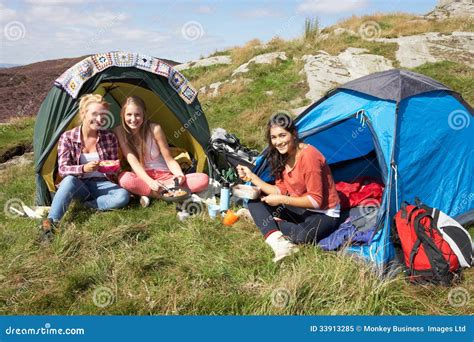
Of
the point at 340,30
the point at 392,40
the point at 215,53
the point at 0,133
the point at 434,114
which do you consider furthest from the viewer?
the point at 215,53

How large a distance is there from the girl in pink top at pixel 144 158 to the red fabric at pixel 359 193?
1.50 metres

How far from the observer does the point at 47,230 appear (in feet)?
12.1

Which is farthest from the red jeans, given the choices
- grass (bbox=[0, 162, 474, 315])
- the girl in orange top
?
the girl in orange top

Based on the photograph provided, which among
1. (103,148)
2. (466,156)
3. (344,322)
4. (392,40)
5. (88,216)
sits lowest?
(344,322)

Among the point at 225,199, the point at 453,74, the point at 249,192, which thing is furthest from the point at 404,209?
the point at 453,74

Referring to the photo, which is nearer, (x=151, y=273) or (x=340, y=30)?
(x=151, y=273)

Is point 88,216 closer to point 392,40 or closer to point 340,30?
point 392,40

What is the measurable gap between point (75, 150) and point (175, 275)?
1.96m

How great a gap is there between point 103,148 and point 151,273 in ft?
5.72

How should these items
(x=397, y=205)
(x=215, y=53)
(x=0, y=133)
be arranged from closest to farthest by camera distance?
1. (x=397, y=205)
2. (x=0, y=133)
3. (x=215, y=53)

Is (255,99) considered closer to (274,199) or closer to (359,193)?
(359,193)

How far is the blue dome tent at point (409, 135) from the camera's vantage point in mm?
3637

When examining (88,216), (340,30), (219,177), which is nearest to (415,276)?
(219,177)

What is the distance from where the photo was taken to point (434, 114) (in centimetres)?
396
